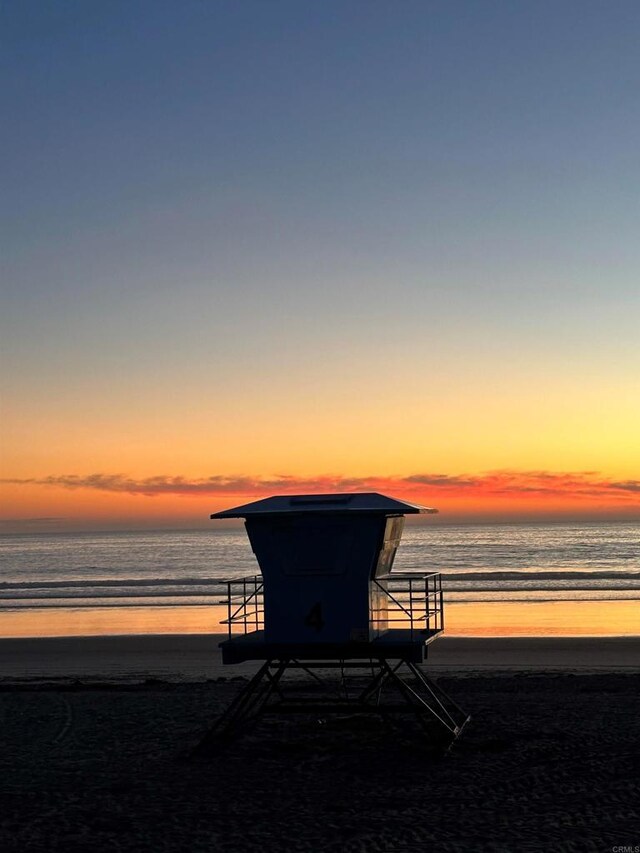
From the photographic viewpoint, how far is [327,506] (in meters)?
16.6

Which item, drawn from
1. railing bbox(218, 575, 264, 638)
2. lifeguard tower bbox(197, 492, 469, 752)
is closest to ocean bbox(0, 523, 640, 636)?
railing bbox(218, 575, 264, 638)

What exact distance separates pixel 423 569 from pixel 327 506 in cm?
6075

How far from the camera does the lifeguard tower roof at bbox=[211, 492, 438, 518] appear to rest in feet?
53.5

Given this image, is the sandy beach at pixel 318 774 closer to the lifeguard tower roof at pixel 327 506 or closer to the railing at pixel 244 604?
the railing at pixel 244 604

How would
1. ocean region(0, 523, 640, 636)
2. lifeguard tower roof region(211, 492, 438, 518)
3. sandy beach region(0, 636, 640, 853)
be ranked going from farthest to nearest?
ocean region(0, 523, 640, 636)
lifeguard tower roof region(211, 492, 438, 518)
sandy beach region(0, 636, 640, 853)

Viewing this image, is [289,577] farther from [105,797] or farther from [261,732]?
[105,797]

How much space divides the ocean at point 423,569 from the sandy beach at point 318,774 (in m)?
15.2

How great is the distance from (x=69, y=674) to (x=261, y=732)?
1116 centimetres

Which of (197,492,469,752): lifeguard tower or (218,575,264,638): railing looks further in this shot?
(218,575,264,638): railing

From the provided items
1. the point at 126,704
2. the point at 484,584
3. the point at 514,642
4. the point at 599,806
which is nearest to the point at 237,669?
the point at 126,704

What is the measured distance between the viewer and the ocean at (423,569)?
1722 inches

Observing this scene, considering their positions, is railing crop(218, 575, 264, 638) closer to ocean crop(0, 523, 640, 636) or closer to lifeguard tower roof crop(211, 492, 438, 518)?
lifeguard tower roof crop(211, 492, 438, 518)

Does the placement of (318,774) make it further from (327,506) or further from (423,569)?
(423,569)

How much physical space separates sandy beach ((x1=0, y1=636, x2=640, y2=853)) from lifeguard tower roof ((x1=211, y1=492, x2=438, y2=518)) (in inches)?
162
